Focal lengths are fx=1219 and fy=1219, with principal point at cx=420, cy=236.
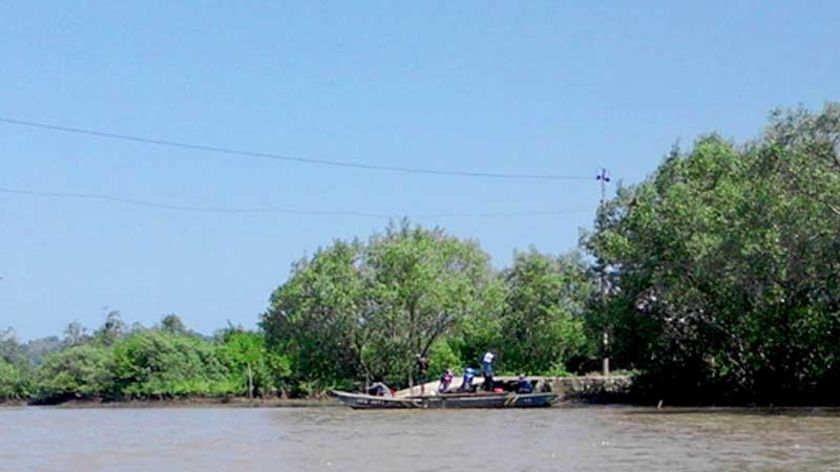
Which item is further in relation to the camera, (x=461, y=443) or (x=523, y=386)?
(x=523, y=386)

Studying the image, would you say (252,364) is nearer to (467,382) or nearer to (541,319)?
(541,319)

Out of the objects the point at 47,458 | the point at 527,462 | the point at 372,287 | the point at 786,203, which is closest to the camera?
the point at 527,462

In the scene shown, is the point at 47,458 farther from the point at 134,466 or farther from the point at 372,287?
the point at 372,287

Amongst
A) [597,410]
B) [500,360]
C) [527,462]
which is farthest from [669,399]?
[527,462]

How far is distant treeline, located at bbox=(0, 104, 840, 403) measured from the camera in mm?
34500

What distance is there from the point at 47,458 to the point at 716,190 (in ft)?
73.2

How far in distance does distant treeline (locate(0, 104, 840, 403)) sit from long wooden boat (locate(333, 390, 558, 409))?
3.57 meters

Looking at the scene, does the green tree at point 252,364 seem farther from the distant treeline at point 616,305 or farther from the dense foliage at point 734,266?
the dense foliage at point 734,266

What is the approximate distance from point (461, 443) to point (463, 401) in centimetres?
1789

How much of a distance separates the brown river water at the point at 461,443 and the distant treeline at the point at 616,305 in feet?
12.8

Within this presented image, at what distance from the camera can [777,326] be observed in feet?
124

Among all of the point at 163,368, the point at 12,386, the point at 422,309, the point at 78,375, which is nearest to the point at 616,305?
the point at 422,309

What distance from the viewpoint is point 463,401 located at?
4281 cm

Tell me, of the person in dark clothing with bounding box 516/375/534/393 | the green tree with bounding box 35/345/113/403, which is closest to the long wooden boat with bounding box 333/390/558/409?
the person in dark clothing with bounding box 516/375/534/393
